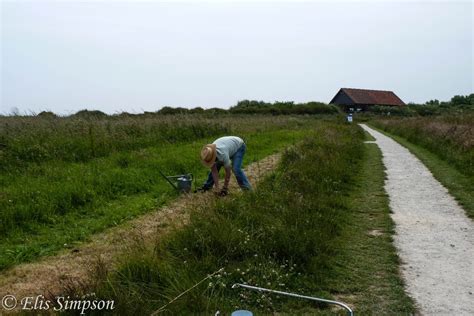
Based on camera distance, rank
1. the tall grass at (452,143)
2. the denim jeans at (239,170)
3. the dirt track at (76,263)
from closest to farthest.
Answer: the dirt track at (76,263)
the denim jeans at (239,170)
the tall grass at (452,143)

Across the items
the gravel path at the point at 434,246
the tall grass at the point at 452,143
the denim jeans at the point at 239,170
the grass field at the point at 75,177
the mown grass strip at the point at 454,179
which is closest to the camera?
the gravel path at the point at 434,246

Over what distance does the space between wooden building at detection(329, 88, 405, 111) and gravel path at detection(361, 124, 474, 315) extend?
73963 mm

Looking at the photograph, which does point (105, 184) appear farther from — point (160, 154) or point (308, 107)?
point (308, 107)

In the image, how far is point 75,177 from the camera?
27.9ft

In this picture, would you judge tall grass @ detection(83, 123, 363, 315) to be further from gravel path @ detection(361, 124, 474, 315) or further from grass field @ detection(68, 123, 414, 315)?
gravel path @ detection(361, 124, 474, 315)

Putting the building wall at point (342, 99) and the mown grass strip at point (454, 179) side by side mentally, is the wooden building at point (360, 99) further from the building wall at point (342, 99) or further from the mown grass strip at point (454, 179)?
the mown grass strip at point (454, 179)

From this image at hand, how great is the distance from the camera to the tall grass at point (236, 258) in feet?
11.7

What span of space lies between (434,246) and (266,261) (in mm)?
2583

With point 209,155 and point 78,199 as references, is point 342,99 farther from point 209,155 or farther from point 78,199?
point 78,199

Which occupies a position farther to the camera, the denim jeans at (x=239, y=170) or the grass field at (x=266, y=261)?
the denim jeans at (x=239, y=170)

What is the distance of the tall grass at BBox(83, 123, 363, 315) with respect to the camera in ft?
11.7

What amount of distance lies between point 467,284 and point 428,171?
819 centimetres

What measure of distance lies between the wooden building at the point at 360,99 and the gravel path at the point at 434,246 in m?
74.0

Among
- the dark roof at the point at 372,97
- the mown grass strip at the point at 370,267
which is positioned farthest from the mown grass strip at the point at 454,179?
the dark roof at the point at 372,97
